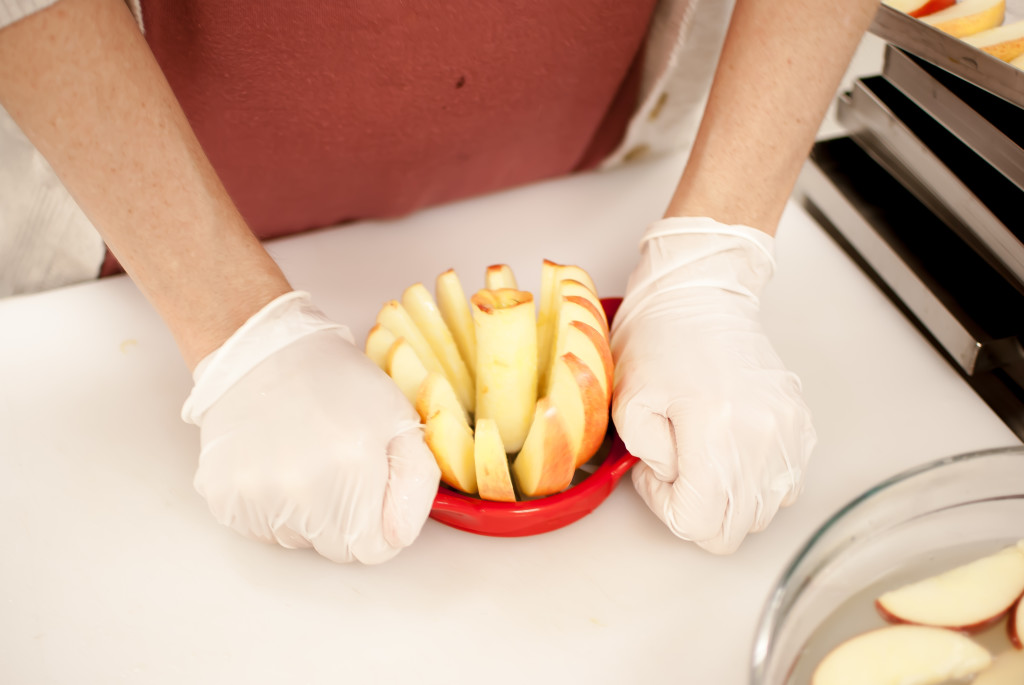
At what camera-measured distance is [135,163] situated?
0.79 metres

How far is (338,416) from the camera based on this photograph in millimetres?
809

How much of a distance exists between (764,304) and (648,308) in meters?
0.27

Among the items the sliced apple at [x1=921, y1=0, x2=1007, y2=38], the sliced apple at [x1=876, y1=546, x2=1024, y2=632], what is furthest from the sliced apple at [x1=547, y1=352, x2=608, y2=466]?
the sliced apple at [x1=921, y1=0, x2=1007, y2=38]

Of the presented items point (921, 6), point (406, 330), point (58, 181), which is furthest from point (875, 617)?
point (58, 181)

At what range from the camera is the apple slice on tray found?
0.79 metres

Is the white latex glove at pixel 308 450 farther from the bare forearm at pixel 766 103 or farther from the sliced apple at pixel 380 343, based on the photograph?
the bare forearm at pixel 766 103

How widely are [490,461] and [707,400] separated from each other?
256 millimetres

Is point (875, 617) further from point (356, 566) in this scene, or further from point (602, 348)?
point (356, 566)

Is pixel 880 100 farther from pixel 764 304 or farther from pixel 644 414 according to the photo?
pixel 644 414

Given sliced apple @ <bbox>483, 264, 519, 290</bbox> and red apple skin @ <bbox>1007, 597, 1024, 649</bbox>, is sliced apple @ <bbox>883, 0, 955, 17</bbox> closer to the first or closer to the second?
sliced apple @ <bbox>483, 264, 519, 290</bbox>

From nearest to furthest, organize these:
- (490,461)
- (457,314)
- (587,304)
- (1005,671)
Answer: (1005,671) < (490,461) < (587,304) < (457,314)

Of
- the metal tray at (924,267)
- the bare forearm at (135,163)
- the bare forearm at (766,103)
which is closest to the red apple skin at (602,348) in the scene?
the bare forearm at (766,103)

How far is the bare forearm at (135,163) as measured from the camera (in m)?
0.72

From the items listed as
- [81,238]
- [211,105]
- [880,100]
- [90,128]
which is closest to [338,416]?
[90,128]
